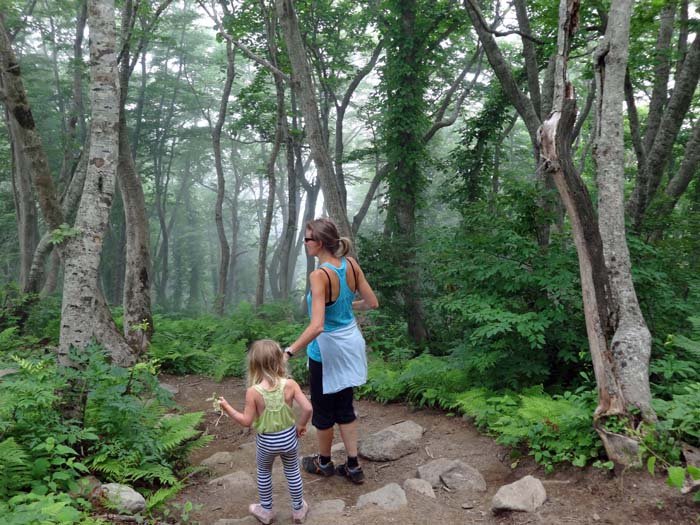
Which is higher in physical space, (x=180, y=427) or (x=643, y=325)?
(x=643, y=325)

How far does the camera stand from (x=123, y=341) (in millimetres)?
8234

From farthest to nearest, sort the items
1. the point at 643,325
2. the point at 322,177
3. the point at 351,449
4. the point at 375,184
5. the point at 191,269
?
the point at 191,269 < the point at 375,184 < the point at 322,177 < the point at 351,449 < the point at 643,325

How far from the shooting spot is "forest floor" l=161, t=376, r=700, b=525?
3229mm

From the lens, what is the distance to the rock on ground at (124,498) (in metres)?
3.53

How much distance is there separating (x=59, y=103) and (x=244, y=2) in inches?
485

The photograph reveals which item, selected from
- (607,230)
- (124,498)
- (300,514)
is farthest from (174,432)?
(607,230)

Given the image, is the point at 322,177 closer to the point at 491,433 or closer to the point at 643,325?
the point at 491,433

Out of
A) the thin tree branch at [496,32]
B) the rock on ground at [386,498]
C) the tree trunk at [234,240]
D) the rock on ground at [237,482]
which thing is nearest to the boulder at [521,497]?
the rock on ground at [386,498]

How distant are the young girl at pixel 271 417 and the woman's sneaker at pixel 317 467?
0.75m

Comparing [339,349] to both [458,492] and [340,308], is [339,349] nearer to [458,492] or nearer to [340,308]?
[340,308]

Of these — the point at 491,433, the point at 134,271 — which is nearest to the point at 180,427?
the point at 491,433

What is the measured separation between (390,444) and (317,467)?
3.04 feet

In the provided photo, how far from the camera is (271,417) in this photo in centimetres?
346

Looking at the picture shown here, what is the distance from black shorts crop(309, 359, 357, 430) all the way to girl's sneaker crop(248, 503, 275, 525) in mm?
766
